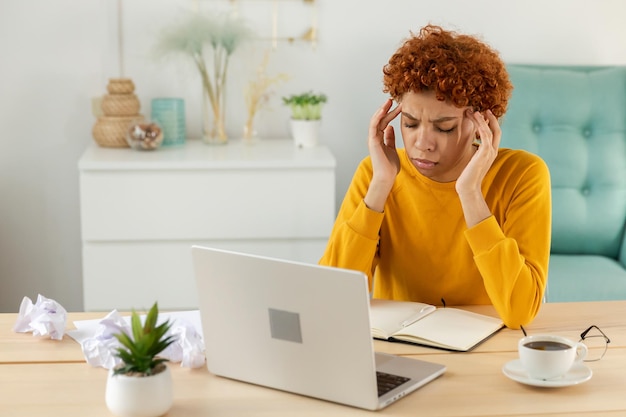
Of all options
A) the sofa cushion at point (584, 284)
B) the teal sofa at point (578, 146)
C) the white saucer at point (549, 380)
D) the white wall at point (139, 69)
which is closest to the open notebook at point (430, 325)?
the white saucer at point (549, 380)

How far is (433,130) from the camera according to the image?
1.93 meters

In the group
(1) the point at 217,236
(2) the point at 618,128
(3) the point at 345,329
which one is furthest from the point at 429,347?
(2) the point at 618,128

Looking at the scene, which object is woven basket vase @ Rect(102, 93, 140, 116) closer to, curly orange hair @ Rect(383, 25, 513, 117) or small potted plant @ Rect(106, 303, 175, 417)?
curly orange hair @ Rect(383, 25, 513, 117)

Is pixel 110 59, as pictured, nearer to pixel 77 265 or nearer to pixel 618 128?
pixel 77 265

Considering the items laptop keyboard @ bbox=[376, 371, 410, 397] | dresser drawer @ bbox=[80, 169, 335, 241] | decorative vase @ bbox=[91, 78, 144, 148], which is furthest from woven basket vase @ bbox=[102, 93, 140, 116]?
laptop keyboard @ bbox=[376, 371, 410, 397]

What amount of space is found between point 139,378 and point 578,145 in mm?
2286

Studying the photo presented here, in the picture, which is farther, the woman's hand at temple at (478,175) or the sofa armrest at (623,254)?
the sofa armrest at (623,254)

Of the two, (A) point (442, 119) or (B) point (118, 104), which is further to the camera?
(B) point (118, 104)

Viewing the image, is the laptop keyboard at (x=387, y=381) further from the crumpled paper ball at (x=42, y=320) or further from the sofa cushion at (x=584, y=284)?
the sofa cushion at (x=584, y=284)

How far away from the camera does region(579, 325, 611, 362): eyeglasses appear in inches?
62.5

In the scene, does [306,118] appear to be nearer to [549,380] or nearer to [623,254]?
[623,254]

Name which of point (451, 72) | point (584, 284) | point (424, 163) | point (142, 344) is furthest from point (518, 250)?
point (584, 284)

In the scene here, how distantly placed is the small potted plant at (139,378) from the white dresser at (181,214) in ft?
5.86

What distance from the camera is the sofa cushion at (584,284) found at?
9.37ft
